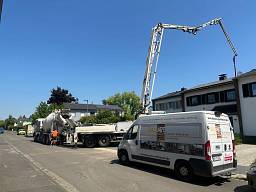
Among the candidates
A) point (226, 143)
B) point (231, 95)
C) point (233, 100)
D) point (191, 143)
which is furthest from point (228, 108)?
point (191, 143)

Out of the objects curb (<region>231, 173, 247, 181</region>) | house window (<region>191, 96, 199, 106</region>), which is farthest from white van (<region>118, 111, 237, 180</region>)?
house window (<region>191, 96, 199, 106</region>)

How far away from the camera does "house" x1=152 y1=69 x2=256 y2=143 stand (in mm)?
28812

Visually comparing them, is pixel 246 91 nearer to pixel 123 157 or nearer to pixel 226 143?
pixel 123 157

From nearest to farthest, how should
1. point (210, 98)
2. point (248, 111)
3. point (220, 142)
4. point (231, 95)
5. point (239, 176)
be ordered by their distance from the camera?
point (220, 142) → point (239, 176) → point (248, 111) → point (231, 95) → point (210, 98)

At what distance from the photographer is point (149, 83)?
24469 mm

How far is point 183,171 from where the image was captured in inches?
447

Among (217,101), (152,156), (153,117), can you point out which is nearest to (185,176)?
(152,156)

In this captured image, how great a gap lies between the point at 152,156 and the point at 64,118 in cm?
2019

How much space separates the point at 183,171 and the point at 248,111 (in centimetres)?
2027

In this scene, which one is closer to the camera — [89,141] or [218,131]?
[218,131]

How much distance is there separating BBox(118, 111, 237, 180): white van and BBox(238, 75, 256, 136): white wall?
60.2 feet

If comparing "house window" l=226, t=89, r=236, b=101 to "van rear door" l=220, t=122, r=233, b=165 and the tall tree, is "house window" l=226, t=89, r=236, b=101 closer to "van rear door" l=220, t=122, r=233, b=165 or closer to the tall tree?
"van rear door" l=220, t=122, r=233, b=165

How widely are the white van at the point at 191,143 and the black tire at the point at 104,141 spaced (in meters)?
13.8

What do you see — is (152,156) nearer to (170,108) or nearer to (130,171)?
(130,171)
